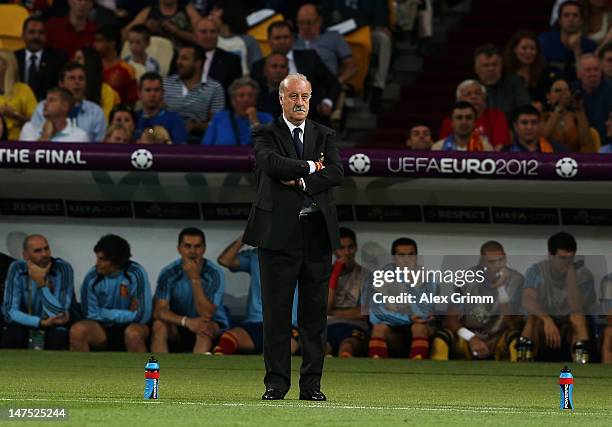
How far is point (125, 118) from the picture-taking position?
14.6m

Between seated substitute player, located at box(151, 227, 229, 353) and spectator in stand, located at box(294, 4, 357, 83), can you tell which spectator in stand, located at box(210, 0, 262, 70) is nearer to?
spectator in stand, located at box(294, 4, 357, 83)

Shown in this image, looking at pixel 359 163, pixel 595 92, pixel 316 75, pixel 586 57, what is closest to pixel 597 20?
pixel 586 57

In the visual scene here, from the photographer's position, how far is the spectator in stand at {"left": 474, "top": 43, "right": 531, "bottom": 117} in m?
15.4

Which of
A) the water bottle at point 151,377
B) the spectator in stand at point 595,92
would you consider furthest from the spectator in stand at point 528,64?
the water bottle at point 151,377

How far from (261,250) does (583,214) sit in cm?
525

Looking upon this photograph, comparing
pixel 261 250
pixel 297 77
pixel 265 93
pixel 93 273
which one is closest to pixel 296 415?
pixel 261 250

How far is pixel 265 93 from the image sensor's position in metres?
15.7

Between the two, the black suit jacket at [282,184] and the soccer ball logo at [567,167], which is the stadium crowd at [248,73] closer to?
the soccer ball logo at [567,167]

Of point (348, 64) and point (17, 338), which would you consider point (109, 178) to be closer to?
point (17, 338)

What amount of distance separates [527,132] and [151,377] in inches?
234

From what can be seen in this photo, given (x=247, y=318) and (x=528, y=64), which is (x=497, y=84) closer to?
(x=528, y=64)

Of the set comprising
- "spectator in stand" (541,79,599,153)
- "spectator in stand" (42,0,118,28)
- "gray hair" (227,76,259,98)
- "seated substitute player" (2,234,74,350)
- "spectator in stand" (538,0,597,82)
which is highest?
"spectator in stand" (42,0,118,28)

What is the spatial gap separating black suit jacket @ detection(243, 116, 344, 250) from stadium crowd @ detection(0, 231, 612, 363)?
4196 millimetres

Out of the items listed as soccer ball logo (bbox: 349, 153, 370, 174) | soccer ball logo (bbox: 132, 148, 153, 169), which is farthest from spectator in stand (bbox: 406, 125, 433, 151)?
soccer ball logo (bbox: 132, 148, 153, 169)
